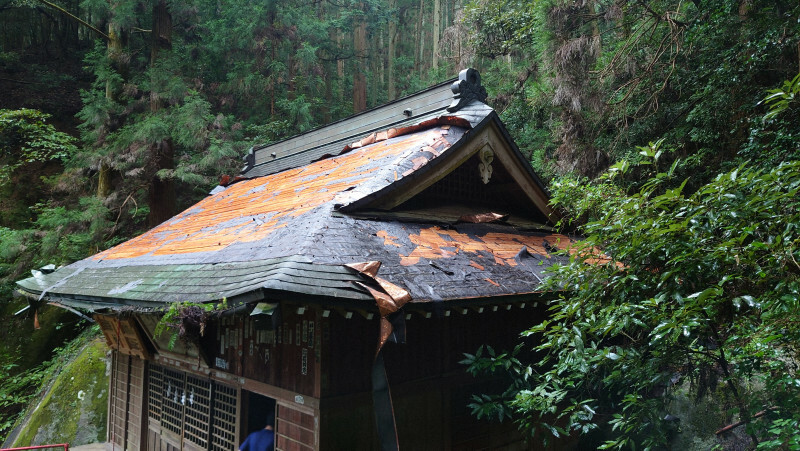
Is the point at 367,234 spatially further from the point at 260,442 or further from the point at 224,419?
the point at 224,419

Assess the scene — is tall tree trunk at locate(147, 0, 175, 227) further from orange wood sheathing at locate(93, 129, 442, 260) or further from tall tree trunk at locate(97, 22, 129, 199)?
orange wood sheathing at locate(93, 129, 442, 260)

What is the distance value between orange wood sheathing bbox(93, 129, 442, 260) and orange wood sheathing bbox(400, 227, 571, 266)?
1.11 m

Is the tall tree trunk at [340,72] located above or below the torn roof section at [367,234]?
above

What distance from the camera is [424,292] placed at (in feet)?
12.6

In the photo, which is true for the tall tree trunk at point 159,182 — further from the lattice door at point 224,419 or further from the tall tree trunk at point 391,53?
the tall tree trunk at point 391,53

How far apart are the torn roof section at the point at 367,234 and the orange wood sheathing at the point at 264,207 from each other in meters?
0.03

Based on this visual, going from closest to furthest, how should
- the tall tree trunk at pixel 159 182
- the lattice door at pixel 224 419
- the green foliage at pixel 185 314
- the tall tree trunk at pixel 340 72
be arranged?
the green foliage at pixel 185 314 < the lattice door at pixel 224 419 < the tall tree trunk at pixel 159 182 < the tall tree trunk at pixel 340 72

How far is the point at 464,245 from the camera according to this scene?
17.1ft

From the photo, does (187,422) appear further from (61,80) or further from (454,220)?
(61,80)

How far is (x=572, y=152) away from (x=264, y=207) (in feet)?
21.8

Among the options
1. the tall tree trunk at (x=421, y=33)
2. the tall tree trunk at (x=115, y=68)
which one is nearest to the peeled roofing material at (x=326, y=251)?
the tall tree trunk at (x=115, y=68)

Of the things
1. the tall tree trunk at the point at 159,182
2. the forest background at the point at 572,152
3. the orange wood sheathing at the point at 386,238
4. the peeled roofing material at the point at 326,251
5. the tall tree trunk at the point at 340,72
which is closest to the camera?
the forest background at the point at 572,152

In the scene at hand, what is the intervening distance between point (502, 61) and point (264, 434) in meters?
14.4

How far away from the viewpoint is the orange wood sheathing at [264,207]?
5453 mm
